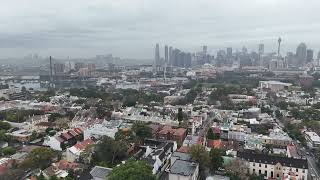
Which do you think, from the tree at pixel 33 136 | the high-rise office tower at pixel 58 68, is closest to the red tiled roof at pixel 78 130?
the tree at pixel 33 136

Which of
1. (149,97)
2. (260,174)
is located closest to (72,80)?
(149,97)

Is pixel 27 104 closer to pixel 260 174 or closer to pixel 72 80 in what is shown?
pixel 260 174

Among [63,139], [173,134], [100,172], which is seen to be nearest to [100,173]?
[100,172]

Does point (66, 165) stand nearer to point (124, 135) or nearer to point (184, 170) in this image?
point (124, 135)

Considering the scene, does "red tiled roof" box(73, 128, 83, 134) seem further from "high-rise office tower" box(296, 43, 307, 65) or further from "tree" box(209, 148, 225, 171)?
"high-rise office tower" box(296, 43, 307, 65)

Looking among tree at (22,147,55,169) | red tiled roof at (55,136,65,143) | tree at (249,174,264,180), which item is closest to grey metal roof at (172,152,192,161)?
tree at (249,174,264,180)

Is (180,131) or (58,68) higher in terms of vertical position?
(58,68)
